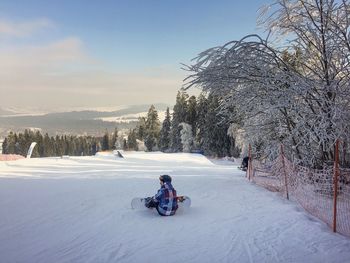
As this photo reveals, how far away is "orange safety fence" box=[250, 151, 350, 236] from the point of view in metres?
8.88

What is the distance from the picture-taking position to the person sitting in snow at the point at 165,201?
9.09m

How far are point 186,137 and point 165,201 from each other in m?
60.5

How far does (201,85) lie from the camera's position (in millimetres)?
11797

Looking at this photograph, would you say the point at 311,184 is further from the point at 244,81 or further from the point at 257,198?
the point at 244,81

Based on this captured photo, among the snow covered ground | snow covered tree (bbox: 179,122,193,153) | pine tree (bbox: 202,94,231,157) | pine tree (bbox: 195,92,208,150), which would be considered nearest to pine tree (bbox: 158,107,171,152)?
pine tree (bbox: 195,92,208,150)

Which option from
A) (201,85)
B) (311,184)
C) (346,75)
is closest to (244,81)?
(201,85)

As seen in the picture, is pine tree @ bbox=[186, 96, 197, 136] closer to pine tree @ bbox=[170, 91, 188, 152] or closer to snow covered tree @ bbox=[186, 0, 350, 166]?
pine tree @ bbox=[170, 91, 188, 152]

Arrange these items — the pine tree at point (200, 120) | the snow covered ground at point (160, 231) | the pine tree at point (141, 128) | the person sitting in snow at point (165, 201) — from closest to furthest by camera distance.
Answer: the snow covered ground at point (160, 231) → the person sitting in snow at point (165, 201) → the pine tree at point (200, 120) → the pine tree at point (141, 128)

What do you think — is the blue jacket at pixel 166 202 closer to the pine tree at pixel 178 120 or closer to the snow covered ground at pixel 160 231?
the snow covered ground at pixel 160 231

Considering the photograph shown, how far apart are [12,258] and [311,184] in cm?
814

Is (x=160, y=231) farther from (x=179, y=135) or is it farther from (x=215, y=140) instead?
(x=179, y=135)

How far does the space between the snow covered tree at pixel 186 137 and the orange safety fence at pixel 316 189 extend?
55.1 metres

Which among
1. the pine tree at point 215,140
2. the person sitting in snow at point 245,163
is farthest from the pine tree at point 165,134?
the person sitting in snow at point 245,163

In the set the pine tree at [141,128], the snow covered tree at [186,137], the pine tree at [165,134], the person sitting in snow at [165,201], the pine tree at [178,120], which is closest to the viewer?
the person sitting in snow at [165,201]
